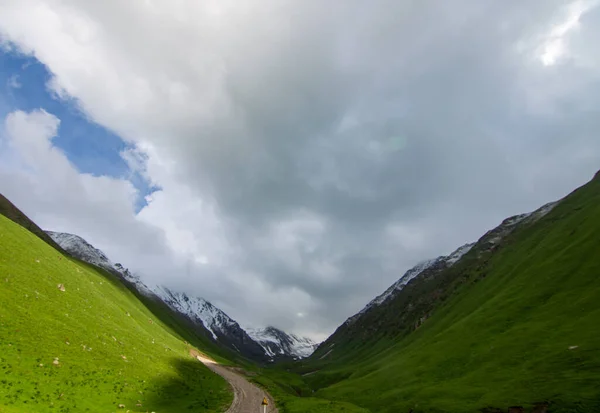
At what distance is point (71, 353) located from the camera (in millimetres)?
50312

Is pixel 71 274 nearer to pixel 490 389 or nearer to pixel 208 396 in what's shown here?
pixel 208 396

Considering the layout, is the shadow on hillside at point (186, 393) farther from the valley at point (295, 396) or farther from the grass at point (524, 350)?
the grass at point (524, 350)

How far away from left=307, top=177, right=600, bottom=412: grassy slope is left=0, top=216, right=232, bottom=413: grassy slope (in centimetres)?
4133

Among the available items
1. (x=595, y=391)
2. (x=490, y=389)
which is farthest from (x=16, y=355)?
(x=595, y=391)

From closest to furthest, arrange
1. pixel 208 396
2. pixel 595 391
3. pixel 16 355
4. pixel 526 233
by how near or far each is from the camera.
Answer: pixel 16 355, pixel 595 391, pixel 208 396, pixel 526 233

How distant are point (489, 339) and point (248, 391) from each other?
197 ft

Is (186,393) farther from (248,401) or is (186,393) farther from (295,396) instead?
(295,396)

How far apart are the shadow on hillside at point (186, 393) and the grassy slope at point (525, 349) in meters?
33.4

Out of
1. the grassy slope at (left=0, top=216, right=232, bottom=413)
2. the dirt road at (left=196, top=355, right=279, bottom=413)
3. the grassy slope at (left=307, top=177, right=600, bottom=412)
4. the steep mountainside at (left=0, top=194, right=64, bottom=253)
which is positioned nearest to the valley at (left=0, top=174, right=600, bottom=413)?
Result: the grassy slope at (left=0, top=216, right=232, bottom=413)

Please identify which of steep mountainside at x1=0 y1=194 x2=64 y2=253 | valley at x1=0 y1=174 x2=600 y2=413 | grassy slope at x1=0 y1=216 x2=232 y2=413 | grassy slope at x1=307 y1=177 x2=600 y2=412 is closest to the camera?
grassy slope at x1=0 y1=216 x2=232 y2=413

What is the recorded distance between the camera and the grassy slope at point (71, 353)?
4075 cm

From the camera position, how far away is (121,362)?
56.3 meters

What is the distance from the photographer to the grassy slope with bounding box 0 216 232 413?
4075cm

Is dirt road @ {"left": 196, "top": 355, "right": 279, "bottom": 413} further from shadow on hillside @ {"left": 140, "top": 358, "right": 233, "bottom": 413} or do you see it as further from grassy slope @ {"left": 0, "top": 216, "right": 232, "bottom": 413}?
grassy slope @ {"left": 0, "top": 216, "right": 232, "bottom": 413}
